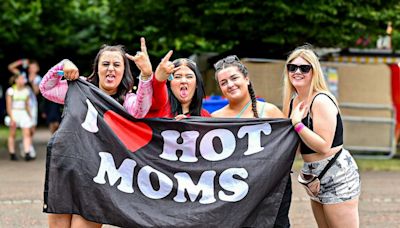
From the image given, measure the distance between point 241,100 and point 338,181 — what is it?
99cm

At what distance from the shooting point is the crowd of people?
5.08m

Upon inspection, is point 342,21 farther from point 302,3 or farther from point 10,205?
point 10,205

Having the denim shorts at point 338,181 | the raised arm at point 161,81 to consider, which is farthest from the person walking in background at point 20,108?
the denim shorts at point 338,181

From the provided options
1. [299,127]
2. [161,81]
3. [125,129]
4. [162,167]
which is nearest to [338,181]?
[299,127]

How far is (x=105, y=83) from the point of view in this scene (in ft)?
18.0

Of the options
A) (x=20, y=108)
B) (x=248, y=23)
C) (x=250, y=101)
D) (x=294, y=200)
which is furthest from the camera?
(x=248, y=23)

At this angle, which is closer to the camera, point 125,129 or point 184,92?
point 125,129

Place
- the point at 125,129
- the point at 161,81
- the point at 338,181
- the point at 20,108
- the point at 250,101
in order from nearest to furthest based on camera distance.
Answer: the point at 161,81
the point at 338,181
the point at 125,129
the point at 250,101
the point at 20,108

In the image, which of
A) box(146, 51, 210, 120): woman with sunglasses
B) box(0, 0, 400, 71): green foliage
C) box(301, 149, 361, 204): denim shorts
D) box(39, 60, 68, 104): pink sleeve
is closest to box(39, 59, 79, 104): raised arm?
box(39, 60, 68, 104): pink sleeve

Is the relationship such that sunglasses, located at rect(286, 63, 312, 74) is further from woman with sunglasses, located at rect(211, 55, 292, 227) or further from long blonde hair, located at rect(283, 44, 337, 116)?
woman with sunglasses, located at rect(211, 55, 292, 227)

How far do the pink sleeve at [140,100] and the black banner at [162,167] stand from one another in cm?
7

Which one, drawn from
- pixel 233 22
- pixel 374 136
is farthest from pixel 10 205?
pixel 374 136

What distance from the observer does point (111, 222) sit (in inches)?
207

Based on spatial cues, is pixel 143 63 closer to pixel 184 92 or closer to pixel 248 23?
pixel 184 92
